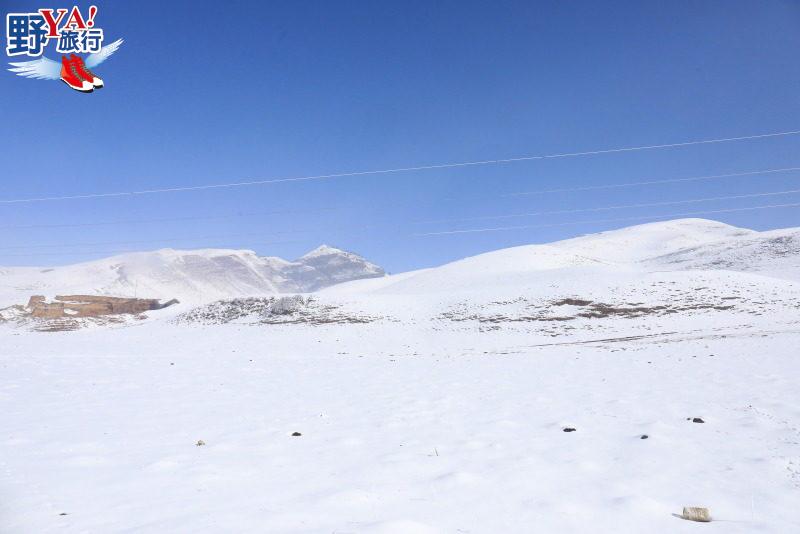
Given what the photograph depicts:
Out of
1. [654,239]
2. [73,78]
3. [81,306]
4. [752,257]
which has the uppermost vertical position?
[654,239]

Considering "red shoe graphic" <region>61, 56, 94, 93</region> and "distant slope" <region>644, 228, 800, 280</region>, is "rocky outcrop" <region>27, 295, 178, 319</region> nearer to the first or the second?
"red shoe graphic" <region>61, 56, 94, 93</region>

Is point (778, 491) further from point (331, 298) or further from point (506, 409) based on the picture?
point (331, 298)

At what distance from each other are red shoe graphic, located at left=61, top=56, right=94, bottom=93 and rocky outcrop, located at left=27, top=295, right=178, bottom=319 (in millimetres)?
35764

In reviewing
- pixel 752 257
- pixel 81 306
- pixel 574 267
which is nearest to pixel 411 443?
pixel 574 267

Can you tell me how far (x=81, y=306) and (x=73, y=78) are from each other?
38.4m

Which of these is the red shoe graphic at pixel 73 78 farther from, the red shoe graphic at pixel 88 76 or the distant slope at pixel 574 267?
the distant slope at pixel 574 267

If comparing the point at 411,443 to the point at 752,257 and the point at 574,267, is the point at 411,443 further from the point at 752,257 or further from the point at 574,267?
the point at 752,257

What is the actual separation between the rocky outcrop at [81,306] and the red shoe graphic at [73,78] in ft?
117

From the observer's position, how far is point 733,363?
42.9ft

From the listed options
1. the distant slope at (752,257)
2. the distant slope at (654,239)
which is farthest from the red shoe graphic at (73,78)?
the distant slope at (654,239)

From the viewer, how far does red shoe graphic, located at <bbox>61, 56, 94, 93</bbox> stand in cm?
2270

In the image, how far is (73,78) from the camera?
23.2 meters

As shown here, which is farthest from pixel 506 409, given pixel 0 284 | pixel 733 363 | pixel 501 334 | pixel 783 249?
pixel 0 284

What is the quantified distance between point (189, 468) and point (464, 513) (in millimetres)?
3398
